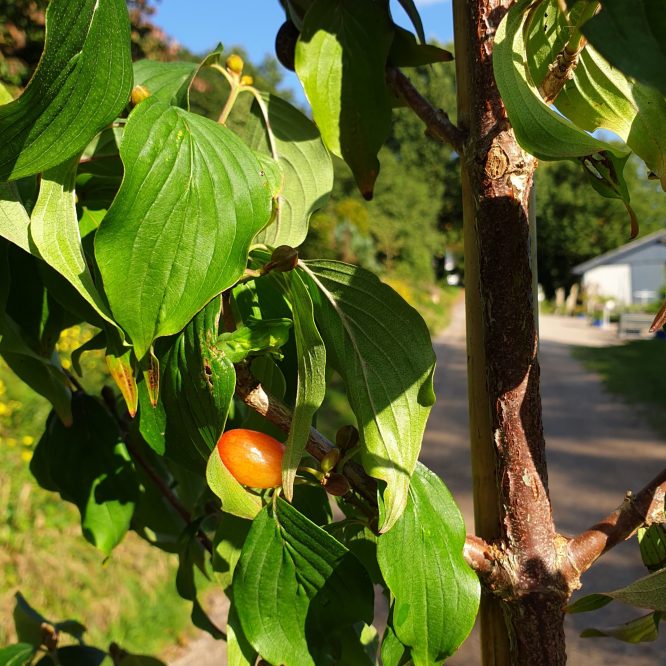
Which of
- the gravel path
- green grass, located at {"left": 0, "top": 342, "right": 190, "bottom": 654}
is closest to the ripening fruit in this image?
green grass, located at {"left": 0, "top": 342, "right": 190, "bottom": 654}

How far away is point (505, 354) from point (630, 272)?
65.3 feet

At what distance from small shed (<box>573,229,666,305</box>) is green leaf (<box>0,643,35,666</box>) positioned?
18.4 m

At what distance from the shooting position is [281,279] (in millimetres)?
383

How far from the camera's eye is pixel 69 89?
0.99 feet

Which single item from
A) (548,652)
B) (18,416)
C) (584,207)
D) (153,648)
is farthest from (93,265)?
(584,207)

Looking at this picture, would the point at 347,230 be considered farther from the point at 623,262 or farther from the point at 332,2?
the point at 623,262

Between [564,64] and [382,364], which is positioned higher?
[564,64]

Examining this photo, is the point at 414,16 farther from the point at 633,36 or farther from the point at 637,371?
the point at 637,371

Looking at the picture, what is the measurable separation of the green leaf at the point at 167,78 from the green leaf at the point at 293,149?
0.07 meters

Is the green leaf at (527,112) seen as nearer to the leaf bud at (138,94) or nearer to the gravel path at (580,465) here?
the leaf bud at (138,94)

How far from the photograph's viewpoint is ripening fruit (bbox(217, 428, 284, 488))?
0.37 m

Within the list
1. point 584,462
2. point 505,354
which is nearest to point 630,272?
point 584,462

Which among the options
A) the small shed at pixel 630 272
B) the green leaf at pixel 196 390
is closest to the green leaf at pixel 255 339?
the green leaf at pixel 196 390

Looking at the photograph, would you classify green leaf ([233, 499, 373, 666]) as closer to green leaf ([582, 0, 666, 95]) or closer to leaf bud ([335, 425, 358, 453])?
leaf bud ([335, 425, 358, 453])
